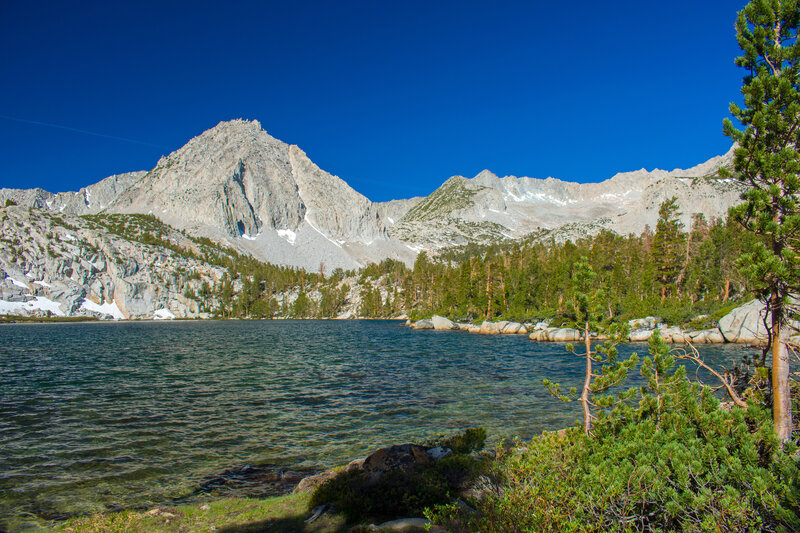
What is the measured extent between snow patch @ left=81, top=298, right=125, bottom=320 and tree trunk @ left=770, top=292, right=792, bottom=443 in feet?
739

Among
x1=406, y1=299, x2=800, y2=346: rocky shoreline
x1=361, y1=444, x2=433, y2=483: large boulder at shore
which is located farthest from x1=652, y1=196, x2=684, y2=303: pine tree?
x1=361, y1=444, x2=433, y2=483: large boulder at shore

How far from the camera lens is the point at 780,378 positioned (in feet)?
25.0

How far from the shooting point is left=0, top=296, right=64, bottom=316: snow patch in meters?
159

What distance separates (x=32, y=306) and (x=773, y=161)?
222 meters

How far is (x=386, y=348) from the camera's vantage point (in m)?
55.4

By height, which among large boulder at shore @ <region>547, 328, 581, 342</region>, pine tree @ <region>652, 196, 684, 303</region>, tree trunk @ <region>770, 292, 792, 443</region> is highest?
pine tree @ <region>652, 196, 684, 303</region>

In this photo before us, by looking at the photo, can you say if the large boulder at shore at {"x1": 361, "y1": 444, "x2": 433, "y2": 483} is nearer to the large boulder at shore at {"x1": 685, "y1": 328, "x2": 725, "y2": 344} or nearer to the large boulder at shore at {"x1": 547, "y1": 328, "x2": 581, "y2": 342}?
the large boulder at shore at {"x1": 685, "y1": 328, "x2": 725, "y2": 344}

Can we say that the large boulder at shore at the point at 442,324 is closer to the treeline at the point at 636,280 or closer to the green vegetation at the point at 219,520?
the treeline at the point at 636,280

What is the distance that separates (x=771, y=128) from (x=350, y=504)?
11.8 meters

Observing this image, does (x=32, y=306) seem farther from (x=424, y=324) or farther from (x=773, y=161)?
(x=773, y=161)

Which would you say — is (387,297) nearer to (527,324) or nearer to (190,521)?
(527,324)

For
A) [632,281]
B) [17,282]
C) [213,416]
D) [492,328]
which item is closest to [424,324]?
[492,328]

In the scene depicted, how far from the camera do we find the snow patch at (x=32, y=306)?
15875 centimetres

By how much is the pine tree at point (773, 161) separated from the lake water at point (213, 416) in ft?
37.2
